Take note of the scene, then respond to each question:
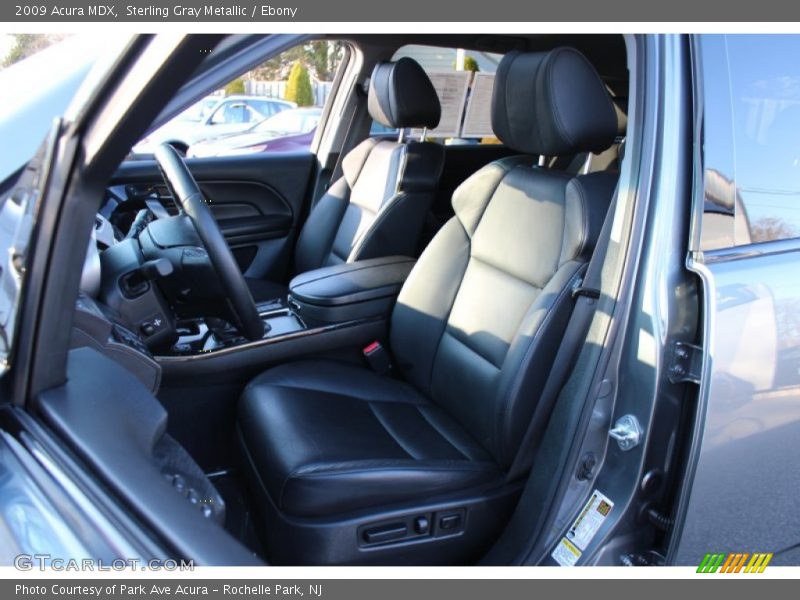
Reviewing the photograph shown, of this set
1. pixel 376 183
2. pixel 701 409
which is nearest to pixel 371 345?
pixel 376 183

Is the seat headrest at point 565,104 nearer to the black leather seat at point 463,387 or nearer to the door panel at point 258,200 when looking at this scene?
the black leather seat at point 463,387

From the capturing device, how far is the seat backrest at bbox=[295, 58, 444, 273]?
296 centimetres

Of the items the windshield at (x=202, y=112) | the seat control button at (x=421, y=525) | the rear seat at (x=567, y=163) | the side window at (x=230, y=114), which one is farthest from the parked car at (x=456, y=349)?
the side window at (x=230, y=114)

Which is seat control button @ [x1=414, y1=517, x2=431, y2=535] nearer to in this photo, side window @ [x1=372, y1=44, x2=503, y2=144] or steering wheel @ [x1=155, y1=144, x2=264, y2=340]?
steering wheel @ [x1=155, y1=144, x2=264, y2=340]

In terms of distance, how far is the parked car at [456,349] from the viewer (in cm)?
91

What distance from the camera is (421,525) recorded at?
1620 mm

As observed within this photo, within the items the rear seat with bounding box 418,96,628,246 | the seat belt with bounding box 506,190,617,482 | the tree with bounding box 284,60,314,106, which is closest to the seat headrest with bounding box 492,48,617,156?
the seat belt with bounding box 506,190,617,482

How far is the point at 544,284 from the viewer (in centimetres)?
181

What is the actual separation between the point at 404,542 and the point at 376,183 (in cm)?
190

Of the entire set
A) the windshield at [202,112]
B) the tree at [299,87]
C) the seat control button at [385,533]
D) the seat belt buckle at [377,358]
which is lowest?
the seat control button at [385,533]

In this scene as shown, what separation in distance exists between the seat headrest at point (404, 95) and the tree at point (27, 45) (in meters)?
1.91

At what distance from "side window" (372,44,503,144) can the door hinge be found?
2425 millimetres

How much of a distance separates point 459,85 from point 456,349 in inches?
85.0

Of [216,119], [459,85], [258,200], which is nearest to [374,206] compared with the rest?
[258,200]
